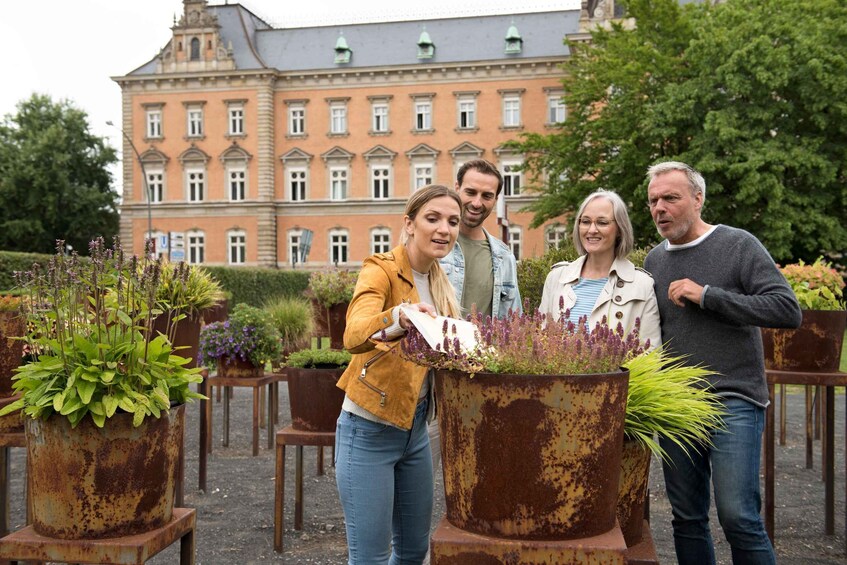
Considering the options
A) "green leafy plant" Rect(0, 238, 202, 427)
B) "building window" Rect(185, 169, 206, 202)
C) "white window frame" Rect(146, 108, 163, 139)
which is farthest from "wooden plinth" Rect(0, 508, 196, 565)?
"white window frame" Rect(146, 108, 163, 139)

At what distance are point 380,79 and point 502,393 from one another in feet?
135

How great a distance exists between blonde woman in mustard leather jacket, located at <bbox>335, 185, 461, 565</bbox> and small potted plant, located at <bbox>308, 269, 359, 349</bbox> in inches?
189

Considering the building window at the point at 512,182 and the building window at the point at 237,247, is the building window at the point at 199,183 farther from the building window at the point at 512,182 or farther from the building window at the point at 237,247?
the building window at the point at 512,182

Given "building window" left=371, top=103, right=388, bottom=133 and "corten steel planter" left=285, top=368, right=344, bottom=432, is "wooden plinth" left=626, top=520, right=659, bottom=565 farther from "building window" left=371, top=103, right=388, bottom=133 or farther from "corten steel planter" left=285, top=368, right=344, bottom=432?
"building window" left=371, top=103, right=388, bottom=133

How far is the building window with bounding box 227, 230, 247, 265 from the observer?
42500 mm

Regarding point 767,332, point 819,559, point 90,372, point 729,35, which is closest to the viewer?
point 90,372

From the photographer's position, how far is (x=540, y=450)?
6.48 feet

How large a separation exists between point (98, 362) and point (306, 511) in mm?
3747

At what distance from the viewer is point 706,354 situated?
10.7 ft

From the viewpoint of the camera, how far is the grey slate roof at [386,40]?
41.8 metres

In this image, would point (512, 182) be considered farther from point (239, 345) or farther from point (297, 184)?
point (239, 345)

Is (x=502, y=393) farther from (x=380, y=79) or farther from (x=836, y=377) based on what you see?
(x=380, y=79)

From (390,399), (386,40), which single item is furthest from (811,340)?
(386,40)

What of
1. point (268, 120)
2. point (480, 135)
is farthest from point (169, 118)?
point (480, 135)
